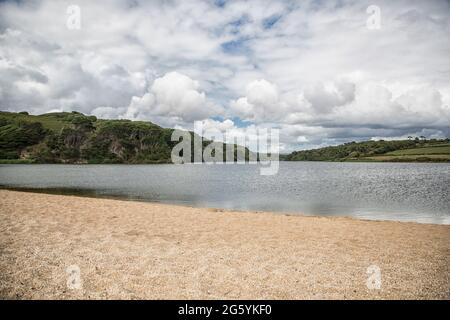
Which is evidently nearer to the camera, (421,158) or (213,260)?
(213,260)

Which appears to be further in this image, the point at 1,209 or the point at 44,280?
the point at 1,209

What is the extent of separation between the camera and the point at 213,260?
1056 cm

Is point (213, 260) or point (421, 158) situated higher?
Answer: point (421, 158)

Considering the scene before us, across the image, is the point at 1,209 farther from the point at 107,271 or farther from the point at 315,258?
the point at 315,258

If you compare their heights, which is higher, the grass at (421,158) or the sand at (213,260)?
the grass at (421,158)

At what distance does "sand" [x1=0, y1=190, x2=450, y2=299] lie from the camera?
7.91 metres

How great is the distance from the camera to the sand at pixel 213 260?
791 centimetres

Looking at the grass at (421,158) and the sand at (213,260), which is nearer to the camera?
the sand at (213,260)

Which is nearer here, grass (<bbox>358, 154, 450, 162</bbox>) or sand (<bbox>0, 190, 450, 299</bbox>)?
sand (<bbox>0, 190, 450, 299</bbox>)

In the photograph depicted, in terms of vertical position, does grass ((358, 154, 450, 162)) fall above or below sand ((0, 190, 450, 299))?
above

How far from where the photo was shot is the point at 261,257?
11.2m
